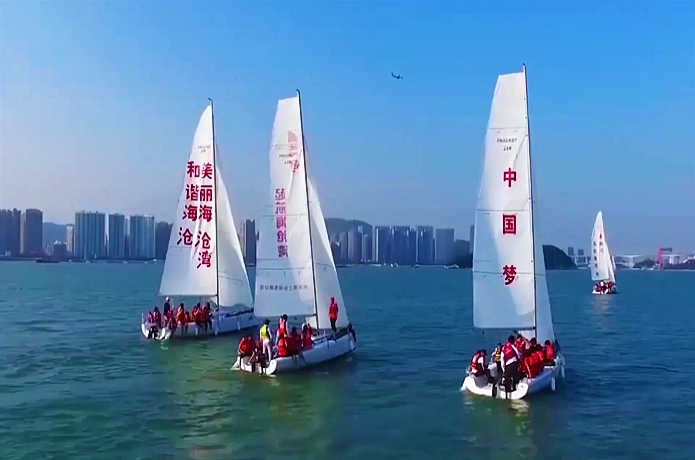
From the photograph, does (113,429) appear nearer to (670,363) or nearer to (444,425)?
(444,425)

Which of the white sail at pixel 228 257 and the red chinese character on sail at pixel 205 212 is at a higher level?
the red chinese character on sail at pixel 205 212

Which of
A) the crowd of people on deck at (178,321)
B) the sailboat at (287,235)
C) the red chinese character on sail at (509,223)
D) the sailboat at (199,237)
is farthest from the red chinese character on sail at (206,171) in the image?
the red chinese character on sail at (509,223)

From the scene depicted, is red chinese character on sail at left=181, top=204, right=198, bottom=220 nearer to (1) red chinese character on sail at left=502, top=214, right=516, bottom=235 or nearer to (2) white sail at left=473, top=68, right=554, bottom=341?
(2) white sail at left=473, top=68, right=554, bottom=341

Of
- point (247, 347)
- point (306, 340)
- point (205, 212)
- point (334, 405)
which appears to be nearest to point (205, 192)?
point (205, 212)

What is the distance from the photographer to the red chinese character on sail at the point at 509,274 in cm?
2322

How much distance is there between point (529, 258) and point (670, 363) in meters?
12.7

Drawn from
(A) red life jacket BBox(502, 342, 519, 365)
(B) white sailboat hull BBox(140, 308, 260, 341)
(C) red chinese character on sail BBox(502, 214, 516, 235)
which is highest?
(C) red chinese character on sail BBox(502, 214, 516, 235)

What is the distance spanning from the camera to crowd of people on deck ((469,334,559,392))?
21.6m

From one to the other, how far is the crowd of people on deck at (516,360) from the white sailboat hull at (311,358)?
6.63m

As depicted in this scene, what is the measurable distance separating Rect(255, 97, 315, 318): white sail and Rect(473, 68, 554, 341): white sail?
780 centimetres

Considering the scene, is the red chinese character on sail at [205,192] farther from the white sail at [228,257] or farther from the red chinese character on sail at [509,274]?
the red chinese character on sail at [509,274]

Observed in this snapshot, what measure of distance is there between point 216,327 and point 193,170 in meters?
7.57

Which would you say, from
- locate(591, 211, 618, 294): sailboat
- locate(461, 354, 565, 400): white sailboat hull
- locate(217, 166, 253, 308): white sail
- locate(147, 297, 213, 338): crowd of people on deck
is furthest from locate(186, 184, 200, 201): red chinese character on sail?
locate(591, 211, 618, 294): sailboat

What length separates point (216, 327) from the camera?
37.1m
